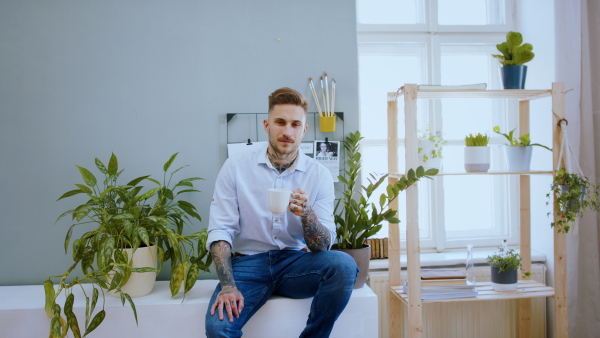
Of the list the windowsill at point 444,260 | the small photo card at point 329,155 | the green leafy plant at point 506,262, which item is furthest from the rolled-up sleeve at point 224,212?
the green leafy plant at point 506,262

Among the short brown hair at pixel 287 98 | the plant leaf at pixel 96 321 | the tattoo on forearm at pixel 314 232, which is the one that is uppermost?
the short brown hair at pixel 287 98

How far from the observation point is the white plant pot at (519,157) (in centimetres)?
221

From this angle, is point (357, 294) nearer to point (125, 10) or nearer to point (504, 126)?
point (504, 126)

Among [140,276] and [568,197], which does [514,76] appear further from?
[140,276]

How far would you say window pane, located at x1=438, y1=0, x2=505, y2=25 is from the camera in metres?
2.74

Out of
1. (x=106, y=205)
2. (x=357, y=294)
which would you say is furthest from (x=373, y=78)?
(x=106, y=205)

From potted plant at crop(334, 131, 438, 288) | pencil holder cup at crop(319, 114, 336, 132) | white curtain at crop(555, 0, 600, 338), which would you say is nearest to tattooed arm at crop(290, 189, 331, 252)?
potted plant at crop(334, 131, 438, 288)

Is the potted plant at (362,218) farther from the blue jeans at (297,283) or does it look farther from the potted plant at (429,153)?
the blue jeans at (297,283)

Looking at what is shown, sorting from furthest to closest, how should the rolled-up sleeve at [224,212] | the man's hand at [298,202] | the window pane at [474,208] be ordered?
the window pane at [474,208] → the rolled-up sleeve at [224,212] → the man's hand at [298,202]

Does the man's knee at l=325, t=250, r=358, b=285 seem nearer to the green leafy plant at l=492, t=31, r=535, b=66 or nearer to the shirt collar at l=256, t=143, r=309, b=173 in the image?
the shirt collar at l=256, t=143, r=309, b=173

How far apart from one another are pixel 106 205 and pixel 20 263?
24.1 inches

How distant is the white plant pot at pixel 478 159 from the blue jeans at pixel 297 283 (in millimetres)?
761

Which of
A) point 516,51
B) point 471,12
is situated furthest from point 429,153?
point 471,12

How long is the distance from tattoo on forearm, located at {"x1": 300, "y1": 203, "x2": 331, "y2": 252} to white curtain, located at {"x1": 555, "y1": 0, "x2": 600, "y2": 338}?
1.30 meters
